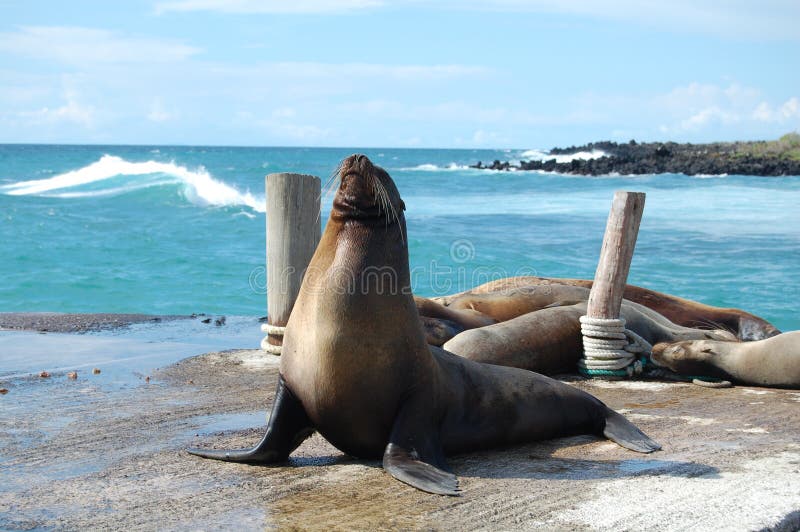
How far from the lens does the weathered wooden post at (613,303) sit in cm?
686

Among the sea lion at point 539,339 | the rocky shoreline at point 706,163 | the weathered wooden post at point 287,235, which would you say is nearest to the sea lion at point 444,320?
the sea lion at point 539,339

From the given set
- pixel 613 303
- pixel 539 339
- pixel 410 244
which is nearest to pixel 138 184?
pixel 410 244

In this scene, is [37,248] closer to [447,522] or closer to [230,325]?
[230,325]


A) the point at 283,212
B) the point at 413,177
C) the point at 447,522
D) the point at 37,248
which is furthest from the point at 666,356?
the point at 413,177

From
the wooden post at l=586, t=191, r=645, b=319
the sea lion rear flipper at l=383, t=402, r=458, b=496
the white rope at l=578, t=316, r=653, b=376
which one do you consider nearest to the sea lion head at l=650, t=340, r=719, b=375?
the white rope at l=578, t=316, r=653, b=376

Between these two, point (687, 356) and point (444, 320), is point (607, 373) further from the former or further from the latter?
point (444, 320)

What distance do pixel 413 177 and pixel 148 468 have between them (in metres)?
51.2

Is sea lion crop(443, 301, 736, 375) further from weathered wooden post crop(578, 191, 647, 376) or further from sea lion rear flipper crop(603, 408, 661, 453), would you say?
sea lion rear flipper crop(603, 408, 661, 453)

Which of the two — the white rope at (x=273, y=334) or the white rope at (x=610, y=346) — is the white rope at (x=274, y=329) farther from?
the white rope at (x=610, y=346)

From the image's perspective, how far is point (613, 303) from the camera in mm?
6984

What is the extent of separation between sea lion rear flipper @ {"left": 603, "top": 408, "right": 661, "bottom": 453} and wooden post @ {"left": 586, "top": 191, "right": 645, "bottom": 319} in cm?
222

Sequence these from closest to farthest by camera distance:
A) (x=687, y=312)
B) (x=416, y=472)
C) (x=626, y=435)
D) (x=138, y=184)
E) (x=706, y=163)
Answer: (x=416, y=472) → (x=626, y=435) → (x=687, y=312) → (x=138, y=184) → (x=706, y=163)

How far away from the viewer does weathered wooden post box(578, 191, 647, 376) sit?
6.86m

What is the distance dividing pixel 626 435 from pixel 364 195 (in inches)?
67.8
